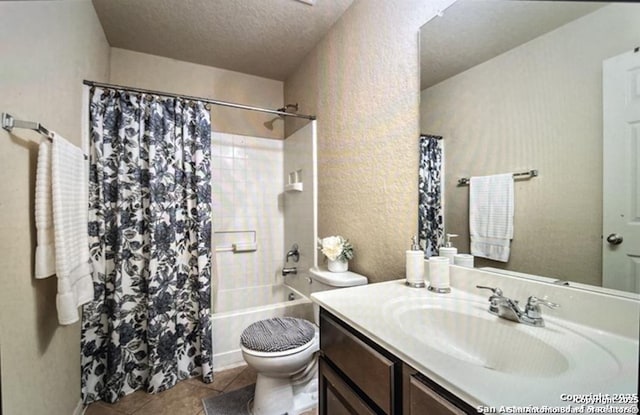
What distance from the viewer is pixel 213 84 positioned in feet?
8.50

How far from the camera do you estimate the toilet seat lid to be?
1.40 metres

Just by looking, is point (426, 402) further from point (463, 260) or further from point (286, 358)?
point (286, 358)

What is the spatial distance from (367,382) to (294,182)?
2020 millimetres

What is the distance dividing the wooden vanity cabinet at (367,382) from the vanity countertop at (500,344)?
0.03 m

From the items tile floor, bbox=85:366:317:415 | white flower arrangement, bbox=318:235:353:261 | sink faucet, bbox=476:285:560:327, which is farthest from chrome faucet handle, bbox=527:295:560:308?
tile floor, bbox=85:366:317:415

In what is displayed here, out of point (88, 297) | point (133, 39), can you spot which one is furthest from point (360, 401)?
point (133, 39)

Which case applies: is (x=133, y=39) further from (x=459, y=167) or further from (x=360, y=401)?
(x=360, y=401)

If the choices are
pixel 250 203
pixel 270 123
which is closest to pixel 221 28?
pixel 270 123

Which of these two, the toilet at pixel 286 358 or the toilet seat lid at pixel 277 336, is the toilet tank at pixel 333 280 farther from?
the toilet seat lid at pixel 277 336

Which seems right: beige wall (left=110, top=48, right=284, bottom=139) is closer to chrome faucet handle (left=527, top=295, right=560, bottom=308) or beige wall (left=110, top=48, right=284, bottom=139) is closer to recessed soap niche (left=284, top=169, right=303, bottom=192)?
recessed soap niche (left=284, top=169, right=303, bottom=192)

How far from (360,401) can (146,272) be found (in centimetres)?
158

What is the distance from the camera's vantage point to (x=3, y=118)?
2.55 feet

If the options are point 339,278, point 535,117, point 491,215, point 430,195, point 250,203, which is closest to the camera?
point 535,117

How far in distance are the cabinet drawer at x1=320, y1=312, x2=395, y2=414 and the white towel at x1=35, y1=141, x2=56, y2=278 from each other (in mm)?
1019
